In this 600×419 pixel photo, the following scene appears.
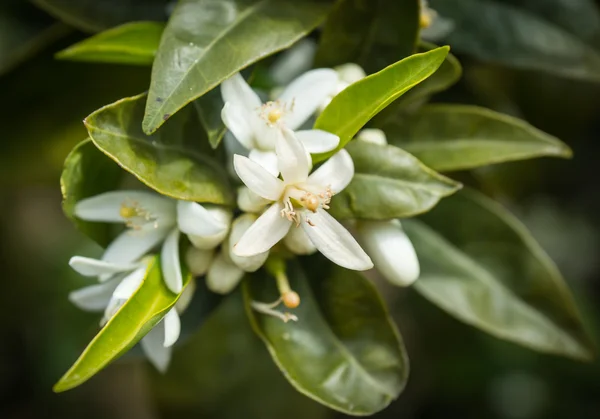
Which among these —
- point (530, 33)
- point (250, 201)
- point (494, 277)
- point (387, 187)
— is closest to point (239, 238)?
point (250, 201)

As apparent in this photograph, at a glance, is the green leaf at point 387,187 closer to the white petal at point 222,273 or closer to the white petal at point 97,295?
the white petal at point 222,273

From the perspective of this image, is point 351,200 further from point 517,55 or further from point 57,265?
point 57,265

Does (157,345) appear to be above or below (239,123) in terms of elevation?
below

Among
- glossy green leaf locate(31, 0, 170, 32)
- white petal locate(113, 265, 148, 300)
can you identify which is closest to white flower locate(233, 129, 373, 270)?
white petal locate(113, 265, 148, 300)

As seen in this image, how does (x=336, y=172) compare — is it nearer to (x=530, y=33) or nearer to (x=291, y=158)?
(x=291, y=158)

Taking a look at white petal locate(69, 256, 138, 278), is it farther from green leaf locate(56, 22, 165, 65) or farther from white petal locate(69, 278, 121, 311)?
green leaf locate(56, 22, 165, 65)

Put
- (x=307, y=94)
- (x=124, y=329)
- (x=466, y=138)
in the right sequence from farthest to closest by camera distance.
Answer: (x=466, y=138), (x=307, y=94), (x=124, y=329)
